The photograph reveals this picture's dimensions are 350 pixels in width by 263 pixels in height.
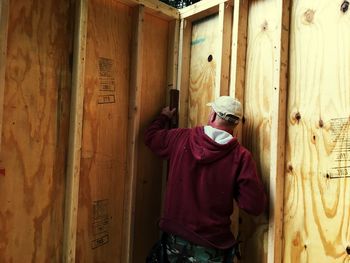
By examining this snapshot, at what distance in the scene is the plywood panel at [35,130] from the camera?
7.60 feet

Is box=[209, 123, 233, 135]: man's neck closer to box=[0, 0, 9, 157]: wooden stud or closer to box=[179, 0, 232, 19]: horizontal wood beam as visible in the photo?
box=[179, 0, 232, 19]: horizontal wood beam

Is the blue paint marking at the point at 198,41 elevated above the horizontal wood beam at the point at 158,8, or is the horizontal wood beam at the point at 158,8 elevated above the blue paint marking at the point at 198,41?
the horizontal wood beam at the point at 158,8

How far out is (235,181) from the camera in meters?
2.44

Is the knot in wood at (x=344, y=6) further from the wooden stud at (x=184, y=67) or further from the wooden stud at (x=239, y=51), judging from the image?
the wooden stud at (x=184, y=67)

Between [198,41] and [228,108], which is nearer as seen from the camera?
[228,108]

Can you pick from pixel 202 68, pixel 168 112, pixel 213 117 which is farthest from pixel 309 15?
pixel 168 112

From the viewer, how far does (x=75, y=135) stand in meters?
2.57

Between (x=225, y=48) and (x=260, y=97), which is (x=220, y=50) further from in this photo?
(x=260, y=97)

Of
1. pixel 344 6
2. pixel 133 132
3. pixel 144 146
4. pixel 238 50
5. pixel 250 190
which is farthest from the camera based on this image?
pixel 144 146

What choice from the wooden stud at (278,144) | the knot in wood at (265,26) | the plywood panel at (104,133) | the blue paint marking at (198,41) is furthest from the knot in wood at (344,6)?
the plywood panel at (104,133)

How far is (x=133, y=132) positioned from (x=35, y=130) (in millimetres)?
746

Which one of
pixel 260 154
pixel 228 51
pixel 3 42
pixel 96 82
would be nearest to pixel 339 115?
pixel 260 154

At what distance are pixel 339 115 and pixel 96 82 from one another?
163 centimetres

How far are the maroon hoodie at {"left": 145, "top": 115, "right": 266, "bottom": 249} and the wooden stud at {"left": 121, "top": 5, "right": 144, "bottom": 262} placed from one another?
17.8 inches
